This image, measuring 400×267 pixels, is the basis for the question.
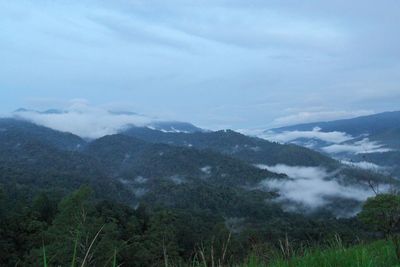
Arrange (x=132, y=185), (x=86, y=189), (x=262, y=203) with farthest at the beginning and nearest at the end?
(x=132, y=185) → (x=262, y=203) → (x=86, y=189)

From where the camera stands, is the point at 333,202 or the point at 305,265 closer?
the point at 305,265

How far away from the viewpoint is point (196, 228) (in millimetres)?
75375

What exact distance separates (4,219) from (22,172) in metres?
93.8

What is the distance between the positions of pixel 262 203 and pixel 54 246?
400ft

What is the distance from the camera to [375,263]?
3.48 m

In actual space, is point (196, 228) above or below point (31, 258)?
below

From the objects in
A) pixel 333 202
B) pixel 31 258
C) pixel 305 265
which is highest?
pixel 305 265

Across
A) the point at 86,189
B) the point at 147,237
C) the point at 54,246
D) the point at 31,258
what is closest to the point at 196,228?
the point at 147,237

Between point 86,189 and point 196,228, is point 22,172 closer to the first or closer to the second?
point 196,228

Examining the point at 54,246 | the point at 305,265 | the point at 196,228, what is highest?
the point at 305,265

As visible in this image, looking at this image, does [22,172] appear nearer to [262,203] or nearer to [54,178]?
[54,178]

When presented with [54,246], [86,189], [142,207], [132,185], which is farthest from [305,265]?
[132,185]

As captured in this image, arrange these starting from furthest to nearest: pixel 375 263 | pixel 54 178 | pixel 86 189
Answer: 1. pixel 54 178
2. pixel 86 189
3. pixel 375 263

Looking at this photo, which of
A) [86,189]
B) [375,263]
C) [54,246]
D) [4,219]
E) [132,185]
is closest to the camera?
[375,263]
